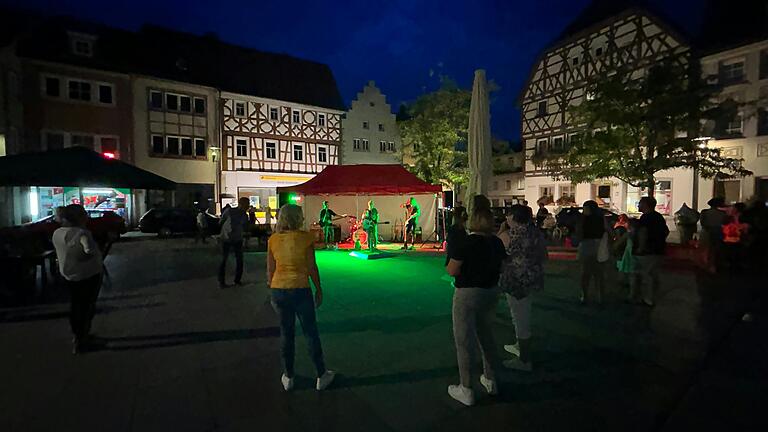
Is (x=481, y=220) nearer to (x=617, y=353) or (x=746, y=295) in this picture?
(x=617, y=353)

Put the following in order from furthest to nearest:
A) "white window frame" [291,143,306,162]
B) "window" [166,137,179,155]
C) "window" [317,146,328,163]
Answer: "window" [317,146,328,163] < "white window frame" [291,143,306,162] < "window" [166,137,179,155]

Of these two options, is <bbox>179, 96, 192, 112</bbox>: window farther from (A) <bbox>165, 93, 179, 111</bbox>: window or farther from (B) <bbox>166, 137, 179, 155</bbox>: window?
(B) <bbox>166, 137, 179, 155</bbox>: window

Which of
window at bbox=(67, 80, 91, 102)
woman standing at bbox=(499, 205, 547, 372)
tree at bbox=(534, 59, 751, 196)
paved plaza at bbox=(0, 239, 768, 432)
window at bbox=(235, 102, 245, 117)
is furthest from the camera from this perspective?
window at bbox=(235, 102, 245, 117)

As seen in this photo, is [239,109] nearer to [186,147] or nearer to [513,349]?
[186,147]

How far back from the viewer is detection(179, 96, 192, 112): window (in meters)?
24.8

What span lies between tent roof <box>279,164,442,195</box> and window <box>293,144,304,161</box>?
13342 mm

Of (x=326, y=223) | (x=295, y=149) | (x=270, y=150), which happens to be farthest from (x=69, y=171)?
(x=295, y=149)

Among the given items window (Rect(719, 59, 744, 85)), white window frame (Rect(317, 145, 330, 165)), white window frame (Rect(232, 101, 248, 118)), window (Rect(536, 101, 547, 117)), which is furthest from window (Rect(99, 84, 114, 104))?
window (Rect(719, 59, 744, 85))

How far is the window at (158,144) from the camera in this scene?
23.8 m

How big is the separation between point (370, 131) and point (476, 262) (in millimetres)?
31550

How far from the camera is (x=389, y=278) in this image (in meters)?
9.13

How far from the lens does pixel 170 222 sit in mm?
19578

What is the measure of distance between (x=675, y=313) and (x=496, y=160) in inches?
1230

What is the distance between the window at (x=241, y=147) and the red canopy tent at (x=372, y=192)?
11949 mm
